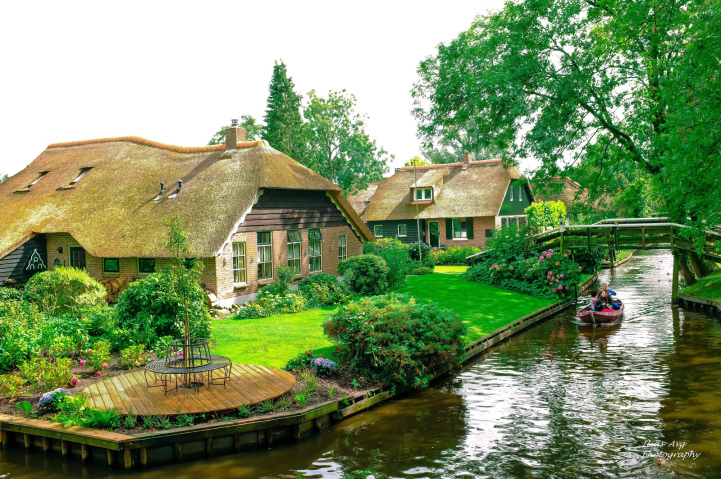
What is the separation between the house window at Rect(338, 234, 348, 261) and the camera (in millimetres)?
27844

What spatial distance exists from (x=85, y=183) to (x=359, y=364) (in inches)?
706

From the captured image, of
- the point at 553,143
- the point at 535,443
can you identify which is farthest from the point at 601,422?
the point at 553,143

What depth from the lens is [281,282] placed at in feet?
→ 72.9

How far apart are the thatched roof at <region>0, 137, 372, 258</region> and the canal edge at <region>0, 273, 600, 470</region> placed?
982 cm

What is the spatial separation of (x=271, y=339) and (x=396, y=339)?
461cm

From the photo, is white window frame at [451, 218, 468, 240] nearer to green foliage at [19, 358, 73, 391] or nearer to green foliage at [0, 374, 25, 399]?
green foliage at [19, 358, 73, 391]

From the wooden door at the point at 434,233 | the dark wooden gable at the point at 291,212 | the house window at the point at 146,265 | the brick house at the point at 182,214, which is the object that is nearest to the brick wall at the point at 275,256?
the brick house at the point at 182,214

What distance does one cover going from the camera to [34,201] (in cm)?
2503

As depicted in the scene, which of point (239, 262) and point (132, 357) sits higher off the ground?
point (239, 262)

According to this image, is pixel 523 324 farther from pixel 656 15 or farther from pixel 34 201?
pixel 34 201

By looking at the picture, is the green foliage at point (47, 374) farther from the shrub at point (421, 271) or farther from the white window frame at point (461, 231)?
the white window frame at point (461, 231)

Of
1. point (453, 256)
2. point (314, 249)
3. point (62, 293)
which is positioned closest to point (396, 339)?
point (62, 293)

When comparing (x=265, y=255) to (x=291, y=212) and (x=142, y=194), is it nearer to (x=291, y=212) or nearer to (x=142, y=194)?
(x=291, y=212)

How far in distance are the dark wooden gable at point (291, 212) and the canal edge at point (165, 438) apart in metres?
11.8
